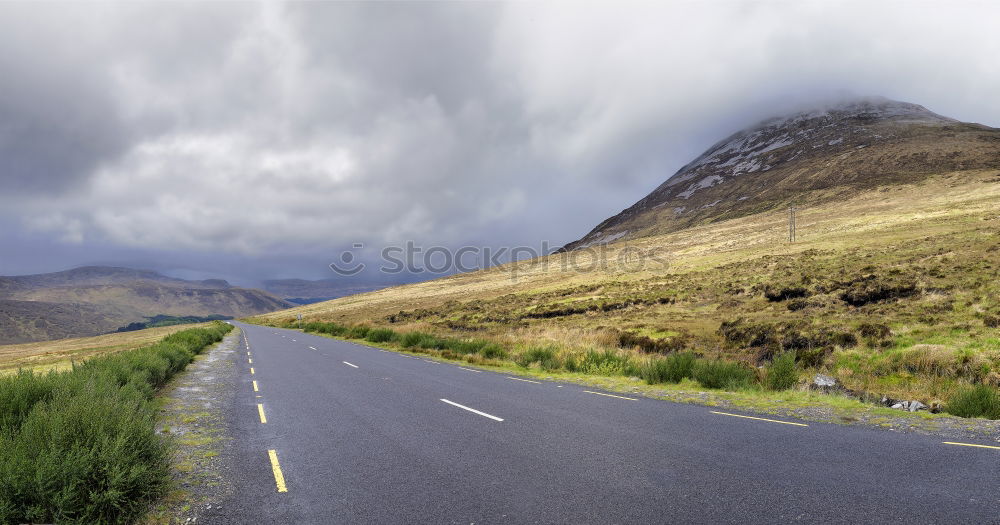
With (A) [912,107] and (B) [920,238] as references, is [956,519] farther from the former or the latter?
(A) [912,107]

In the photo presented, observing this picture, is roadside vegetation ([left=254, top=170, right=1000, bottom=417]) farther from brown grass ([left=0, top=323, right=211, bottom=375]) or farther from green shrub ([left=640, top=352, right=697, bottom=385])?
brown grass ([left=0, top=323, right=211, bottom=375])

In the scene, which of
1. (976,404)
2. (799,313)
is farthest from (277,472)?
(799,313)

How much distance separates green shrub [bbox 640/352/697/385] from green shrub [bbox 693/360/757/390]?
1.23ft

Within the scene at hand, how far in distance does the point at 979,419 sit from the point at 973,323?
510 inches

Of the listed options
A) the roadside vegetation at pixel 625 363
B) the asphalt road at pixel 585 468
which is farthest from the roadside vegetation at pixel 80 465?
the roadside vegetation at pixel 625 363

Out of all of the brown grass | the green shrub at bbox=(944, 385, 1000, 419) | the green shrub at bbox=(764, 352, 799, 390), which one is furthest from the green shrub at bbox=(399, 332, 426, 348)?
the green shrub at bbox=(944, 385, 1000, 419)

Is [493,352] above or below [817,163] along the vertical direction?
below

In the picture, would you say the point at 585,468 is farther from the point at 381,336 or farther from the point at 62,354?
the point at 62,354

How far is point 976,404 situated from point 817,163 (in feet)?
463

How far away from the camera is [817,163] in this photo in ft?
411

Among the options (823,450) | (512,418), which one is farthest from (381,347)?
(823,450)

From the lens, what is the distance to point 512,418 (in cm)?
952

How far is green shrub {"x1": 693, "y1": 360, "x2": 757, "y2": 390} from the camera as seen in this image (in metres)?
13.8

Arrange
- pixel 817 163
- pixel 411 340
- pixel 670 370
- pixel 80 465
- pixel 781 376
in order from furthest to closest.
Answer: pixel 817 163, pixel 411 340, pixel 670 370, pixel 781 376, pixel 80 465
